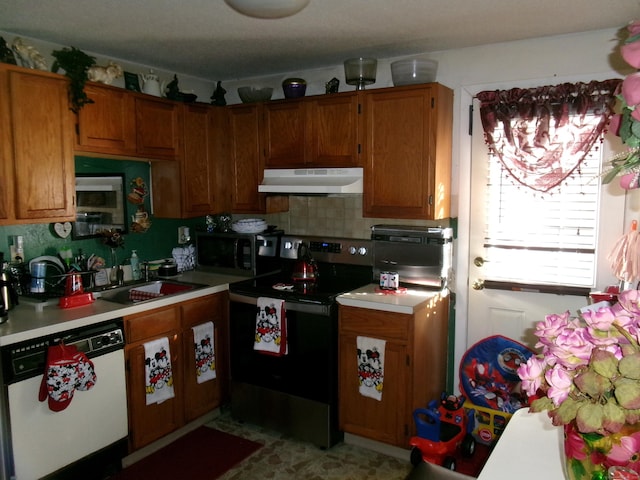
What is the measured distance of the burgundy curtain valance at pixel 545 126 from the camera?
2.77 metres

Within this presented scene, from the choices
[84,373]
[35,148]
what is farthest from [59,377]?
[35,148]

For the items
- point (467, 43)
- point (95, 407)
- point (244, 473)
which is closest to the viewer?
point (95, 407)

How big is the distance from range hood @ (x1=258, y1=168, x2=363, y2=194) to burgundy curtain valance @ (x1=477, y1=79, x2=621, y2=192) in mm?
870

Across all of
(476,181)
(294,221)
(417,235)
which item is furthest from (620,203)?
(294,221)

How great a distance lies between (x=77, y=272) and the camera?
298cm

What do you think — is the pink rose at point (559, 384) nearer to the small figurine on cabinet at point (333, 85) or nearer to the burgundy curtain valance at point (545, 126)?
the burgundy curtain valance at point (545, 126)

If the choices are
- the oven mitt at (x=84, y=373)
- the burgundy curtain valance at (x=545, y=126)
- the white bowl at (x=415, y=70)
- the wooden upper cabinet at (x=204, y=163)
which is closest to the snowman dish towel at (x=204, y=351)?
the oven mitt at (x=84, y=373)

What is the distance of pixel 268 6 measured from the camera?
6.08 feet

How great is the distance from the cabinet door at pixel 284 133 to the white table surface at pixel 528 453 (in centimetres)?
237

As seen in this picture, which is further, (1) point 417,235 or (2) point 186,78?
(2) point 186,78

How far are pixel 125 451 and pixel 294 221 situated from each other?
76.4 inches

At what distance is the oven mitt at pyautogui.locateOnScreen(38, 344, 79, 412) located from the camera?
93.7 inches

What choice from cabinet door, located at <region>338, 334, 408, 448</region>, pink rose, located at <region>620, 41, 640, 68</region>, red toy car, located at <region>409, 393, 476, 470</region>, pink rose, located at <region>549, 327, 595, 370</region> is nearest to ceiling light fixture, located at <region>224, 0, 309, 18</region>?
pink rose, located at <region>620, 41, 640, 68</region>

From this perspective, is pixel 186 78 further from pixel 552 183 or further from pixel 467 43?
pixel 552 183
